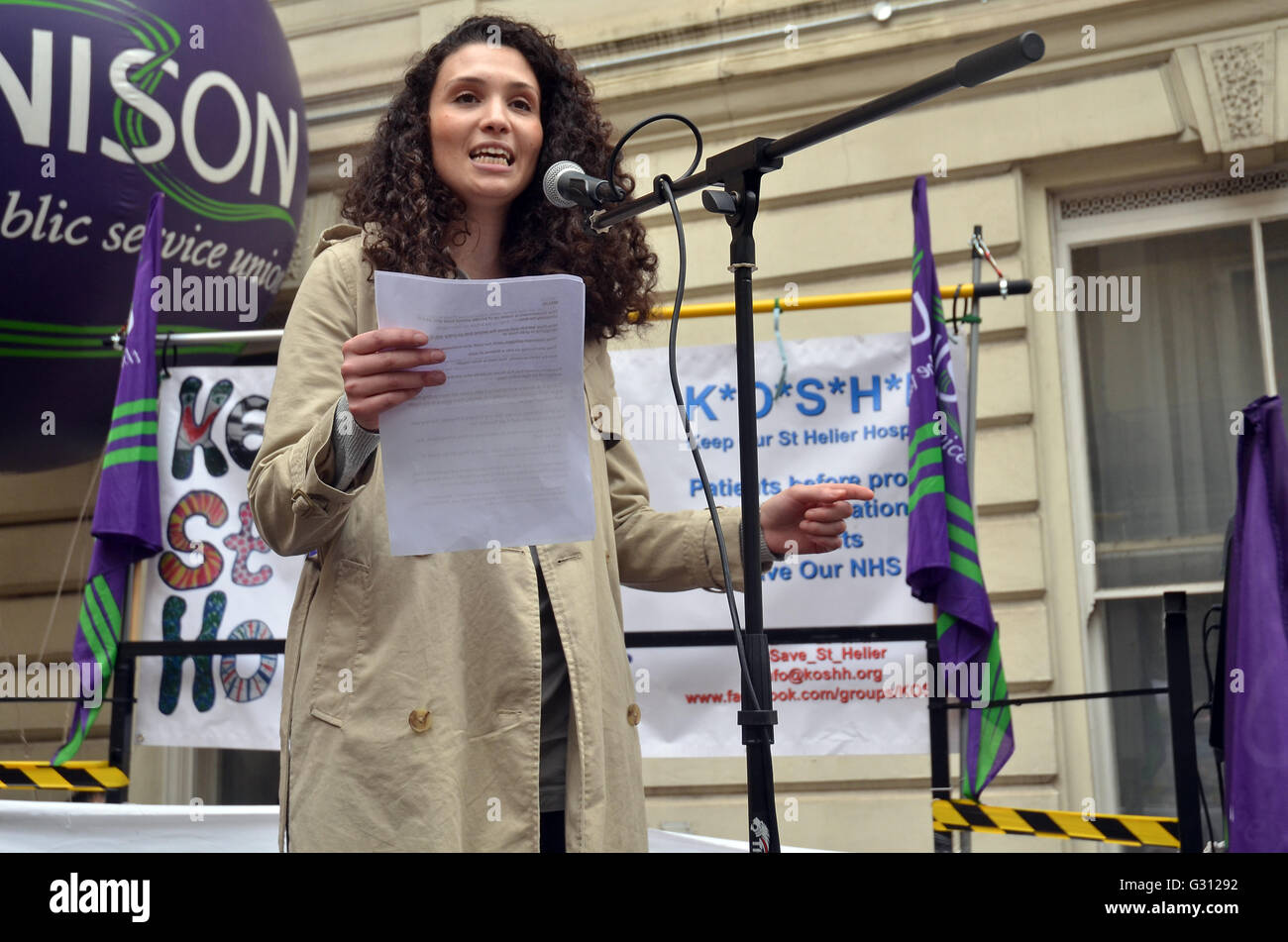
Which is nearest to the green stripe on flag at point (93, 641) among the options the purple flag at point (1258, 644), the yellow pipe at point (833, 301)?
the yellow pipe at point (833, 301)

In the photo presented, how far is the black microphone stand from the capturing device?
154 cm

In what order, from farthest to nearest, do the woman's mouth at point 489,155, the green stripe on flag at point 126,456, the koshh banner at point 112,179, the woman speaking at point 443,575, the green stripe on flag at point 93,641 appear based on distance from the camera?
the koshh banner at point 112,179 < the green stripe on flag at point 126,456 < the green stripe on flag at point 93,641 < the woman's mouth at point 489,155 < the woman speaking at point 443,575

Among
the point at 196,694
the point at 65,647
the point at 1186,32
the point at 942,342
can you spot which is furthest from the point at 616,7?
the point at 65,647

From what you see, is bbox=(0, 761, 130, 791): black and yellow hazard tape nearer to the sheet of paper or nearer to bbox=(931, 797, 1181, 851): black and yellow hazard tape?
bbox=(931, 797, 1181, 851): black and yellow hazard tape

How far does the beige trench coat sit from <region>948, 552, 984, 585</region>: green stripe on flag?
6.56 ft

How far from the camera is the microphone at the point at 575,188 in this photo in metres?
1.89

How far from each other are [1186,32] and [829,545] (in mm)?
3972

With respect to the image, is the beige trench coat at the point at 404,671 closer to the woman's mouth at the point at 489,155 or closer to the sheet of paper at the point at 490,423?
the sheet of paper at the point at 490,423

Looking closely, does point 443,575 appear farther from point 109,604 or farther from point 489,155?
point 109,604

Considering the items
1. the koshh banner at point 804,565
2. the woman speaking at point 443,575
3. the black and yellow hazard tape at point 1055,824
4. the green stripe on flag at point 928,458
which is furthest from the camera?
the koshh banner at point 804,565

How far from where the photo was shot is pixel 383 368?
1.66 metres

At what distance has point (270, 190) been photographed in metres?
5.53

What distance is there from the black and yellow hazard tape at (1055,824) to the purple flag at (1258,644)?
645 millimetres

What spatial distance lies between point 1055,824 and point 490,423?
8.46 ft
